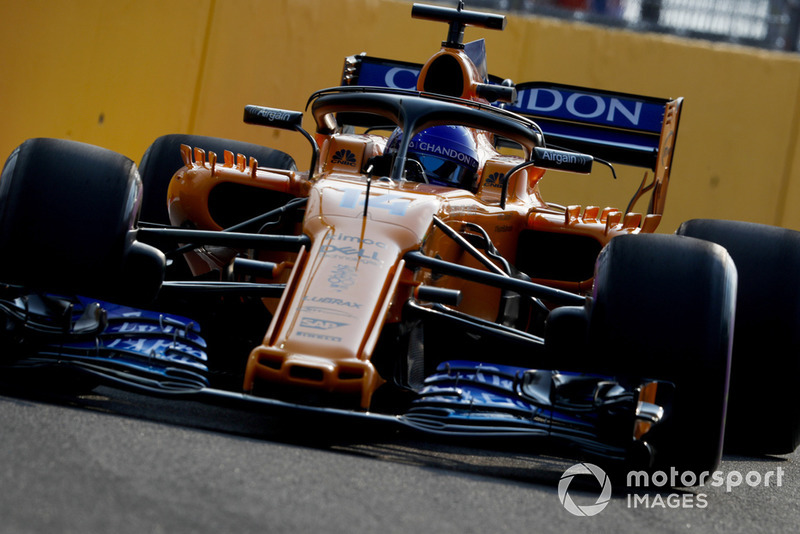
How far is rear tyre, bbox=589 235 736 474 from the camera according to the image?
303cm

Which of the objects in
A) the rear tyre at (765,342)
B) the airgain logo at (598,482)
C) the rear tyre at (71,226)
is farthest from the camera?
the rear tyre at (765,342)

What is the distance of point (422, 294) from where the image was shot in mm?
3377

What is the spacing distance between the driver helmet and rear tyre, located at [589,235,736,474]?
159 cm

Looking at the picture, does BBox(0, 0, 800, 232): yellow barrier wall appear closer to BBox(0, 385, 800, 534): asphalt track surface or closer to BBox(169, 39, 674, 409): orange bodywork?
BBox(169, 39, 674, 409): orange bodywork

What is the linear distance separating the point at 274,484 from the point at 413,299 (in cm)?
140

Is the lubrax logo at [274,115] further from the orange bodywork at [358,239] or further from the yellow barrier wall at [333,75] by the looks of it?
the yellow barrier wall at [333,75]

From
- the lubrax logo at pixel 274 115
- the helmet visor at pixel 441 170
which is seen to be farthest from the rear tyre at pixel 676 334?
the lubrax logo at pixel 274 115

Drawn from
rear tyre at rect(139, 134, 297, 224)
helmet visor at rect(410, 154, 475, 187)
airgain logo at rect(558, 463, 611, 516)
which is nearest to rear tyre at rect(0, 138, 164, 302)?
airgain logo at rect(558, 463, 611, 516)

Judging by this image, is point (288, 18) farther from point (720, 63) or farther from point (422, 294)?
point (422, 294)

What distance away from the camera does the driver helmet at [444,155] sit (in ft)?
15.0

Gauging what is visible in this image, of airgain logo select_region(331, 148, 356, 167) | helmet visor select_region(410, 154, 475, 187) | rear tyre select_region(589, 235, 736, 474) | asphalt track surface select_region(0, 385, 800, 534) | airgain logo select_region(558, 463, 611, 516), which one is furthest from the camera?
airgain logo select_region(331, 148, 356, 167)

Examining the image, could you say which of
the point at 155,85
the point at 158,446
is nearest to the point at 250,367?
the point at 158,446

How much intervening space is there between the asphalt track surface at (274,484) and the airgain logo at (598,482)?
0.02m

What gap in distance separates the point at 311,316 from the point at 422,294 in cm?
40
